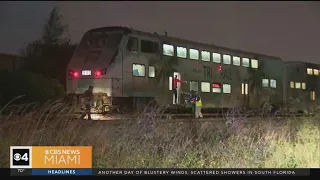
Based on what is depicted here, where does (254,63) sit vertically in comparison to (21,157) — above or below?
above

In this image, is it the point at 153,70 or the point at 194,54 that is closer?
the point at 153,70

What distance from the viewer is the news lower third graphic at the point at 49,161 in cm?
537

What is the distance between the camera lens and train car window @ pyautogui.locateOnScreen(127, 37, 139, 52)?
52.5ft

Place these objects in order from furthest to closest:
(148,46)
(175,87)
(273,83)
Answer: (273,83)
(175,87)
(148,46)

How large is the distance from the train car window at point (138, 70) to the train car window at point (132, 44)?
61cm

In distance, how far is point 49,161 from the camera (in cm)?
544

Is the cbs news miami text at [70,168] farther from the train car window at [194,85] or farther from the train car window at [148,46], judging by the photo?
the train car window at [194,85]

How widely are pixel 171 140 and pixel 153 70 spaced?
9594mm

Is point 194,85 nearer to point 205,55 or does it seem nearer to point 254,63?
point 205,55

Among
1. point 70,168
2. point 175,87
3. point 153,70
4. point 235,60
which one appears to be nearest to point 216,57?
point 235,60

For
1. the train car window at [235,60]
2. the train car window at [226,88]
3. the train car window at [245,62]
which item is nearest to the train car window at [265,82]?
the train car window at [245,62]

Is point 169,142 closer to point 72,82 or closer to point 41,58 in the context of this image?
point 72,82

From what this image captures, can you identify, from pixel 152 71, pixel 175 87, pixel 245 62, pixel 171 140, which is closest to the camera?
pixel 171 140

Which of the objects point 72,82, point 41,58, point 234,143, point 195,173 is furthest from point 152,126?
point 41,58
